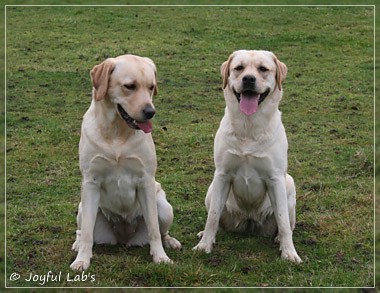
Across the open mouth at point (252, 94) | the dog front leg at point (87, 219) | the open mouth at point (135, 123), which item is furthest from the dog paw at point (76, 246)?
the open mouth at point (252, 94)

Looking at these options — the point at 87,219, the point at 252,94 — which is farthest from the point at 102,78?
the point at 252,94

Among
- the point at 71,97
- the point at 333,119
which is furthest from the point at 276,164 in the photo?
the point at 71,97

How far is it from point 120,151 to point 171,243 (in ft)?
3.45

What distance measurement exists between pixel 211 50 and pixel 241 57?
8419mm

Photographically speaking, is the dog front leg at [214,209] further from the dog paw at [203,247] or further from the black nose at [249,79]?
the black nose at [249,79]

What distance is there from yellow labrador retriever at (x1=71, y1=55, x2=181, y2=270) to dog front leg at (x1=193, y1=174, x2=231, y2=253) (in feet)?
1.57

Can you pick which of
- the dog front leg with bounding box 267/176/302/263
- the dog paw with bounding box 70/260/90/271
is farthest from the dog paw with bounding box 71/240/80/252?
the dog front leg with bounding box 267/176/302/263

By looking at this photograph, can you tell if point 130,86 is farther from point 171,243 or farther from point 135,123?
point 171,243

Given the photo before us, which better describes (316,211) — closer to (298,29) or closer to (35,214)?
(35,214)

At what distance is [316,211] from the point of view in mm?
7355

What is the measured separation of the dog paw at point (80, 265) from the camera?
5.64 meters

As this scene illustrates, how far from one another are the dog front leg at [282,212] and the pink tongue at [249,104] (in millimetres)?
620

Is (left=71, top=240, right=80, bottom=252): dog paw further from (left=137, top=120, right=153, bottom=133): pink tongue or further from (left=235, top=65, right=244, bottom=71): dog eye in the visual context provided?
(left=235, top=65, right=244, bottom=71): dog eye

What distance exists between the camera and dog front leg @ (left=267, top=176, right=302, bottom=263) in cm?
607
